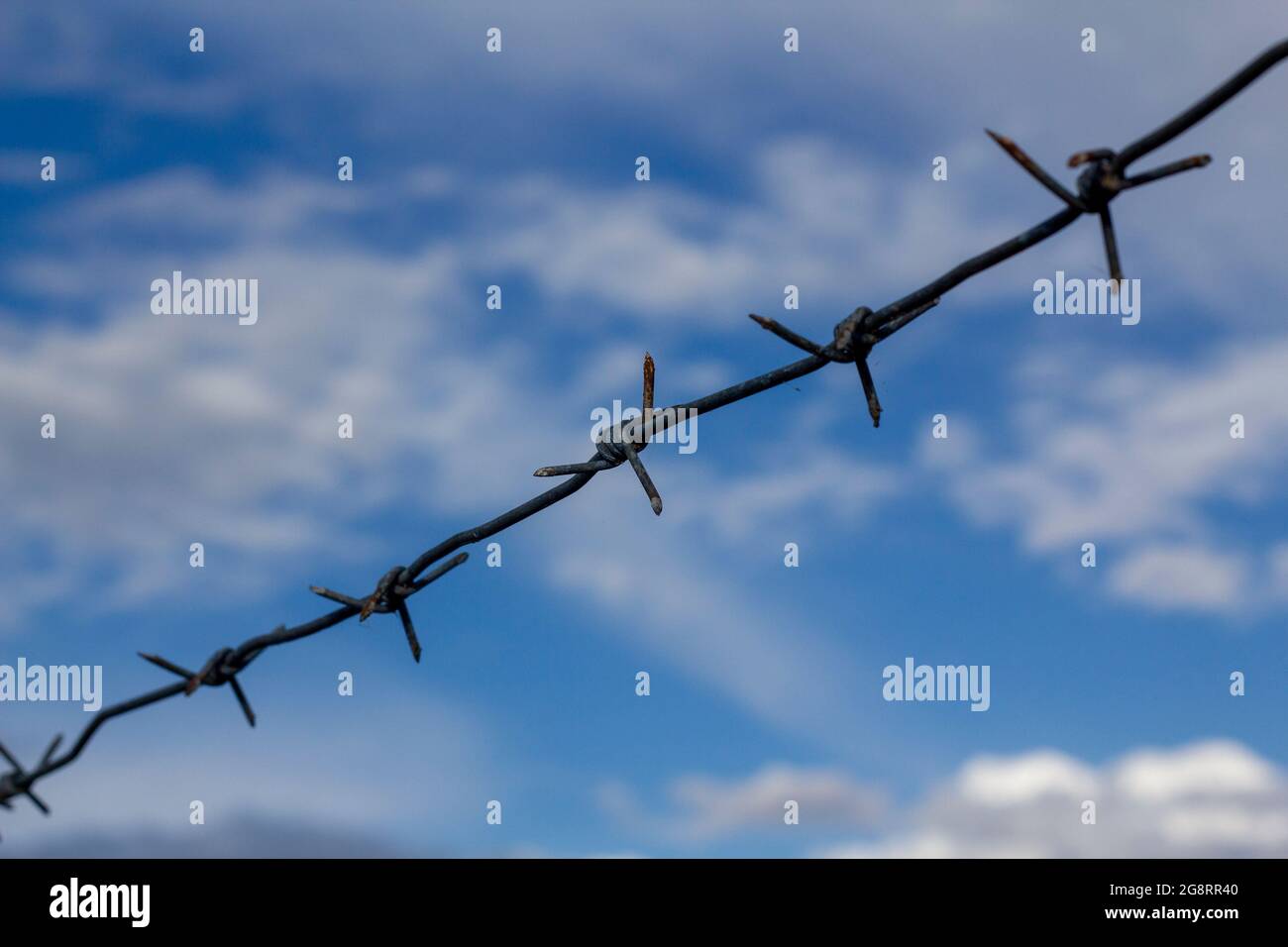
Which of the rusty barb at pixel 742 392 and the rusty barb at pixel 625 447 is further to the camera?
the rusty barb at pixel 625 447

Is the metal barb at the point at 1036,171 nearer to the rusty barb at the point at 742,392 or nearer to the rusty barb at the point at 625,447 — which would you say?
the rusty barb at the point at 742,392

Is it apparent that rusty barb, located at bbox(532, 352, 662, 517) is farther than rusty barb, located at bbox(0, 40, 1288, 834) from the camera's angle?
Yes

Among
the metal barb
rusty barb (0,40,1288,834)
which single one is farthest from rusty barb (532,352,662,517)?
the metal barb

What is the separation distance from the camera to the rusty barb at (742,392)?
8.70 ft

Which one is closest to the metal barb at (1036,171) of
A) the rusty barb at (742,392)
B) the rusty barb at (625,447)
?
the rusty barb at (742,392)

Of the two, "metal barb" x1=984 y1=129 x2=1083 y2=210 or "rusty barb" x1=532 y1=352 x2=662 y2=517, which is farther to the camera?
"rusty barb" x1=532 y1=352 x2=662 y2=517

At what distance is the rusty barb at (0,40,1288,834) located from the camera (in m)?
2.65

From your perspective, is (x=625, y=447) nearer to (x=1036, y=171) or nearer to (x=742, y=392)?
(x=742, y=392)

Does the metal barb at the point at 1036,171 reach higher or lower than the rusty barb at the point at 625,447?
higher

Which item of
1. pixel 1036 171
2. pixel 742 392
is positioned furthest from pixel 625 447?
pixel 1036 171

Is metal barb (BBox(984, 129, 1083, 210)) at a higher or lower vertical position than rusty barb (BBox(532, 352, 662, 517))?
higher

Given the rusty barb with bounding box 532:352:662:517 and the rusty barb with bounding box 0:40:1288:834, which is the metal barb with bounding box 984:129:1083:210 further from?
the rusty barb with bounding box 532:352:662:517
